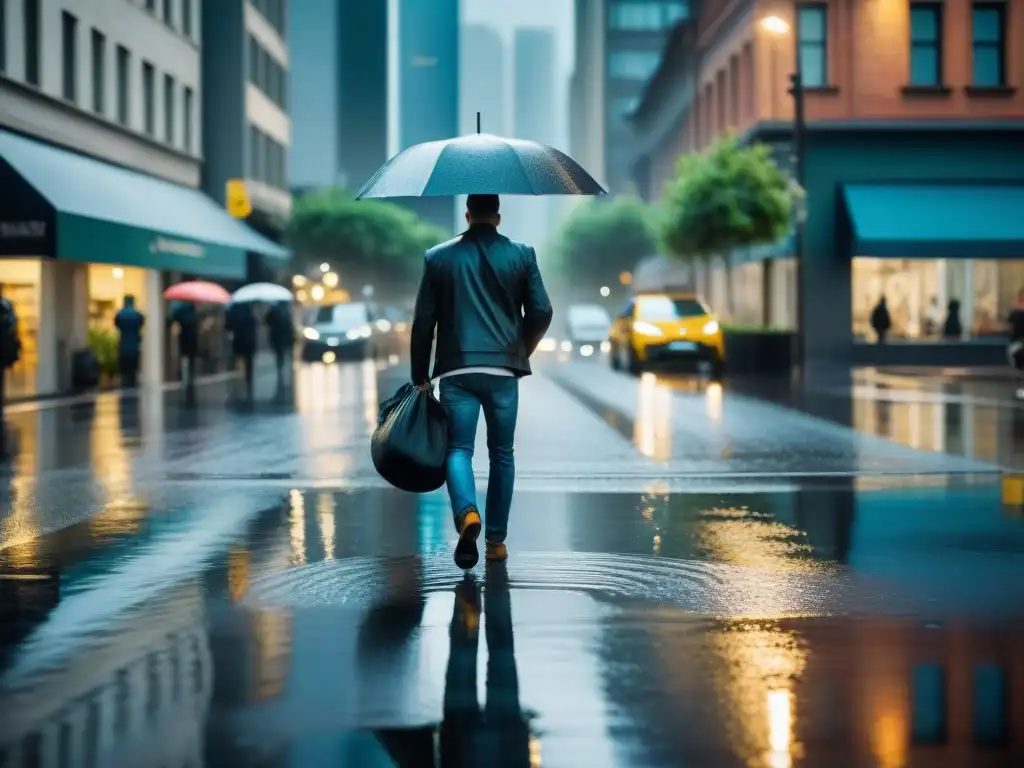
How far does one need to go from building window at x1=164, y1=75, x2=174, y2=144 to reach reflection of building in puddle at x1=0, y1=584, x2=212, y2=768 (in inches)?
1415

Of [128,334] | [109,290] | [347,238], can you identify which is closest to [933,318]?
[109,290]

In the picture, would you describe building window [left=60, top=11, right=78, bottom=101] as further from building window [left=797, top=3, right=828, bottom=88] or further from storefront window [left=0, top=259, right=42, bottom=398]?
building window [left=797, top=3, right=828, bottom=88]

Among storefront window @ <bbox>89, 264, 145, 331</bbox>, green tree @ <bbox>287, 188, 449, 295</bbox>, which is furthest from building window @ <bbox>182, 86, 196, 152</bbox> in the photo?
green tree @ <bbox>287, 188, 449, 295</bbox>

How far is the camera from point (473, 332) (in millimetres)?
8992

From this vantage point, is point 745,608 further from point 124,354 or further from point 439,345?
point 124,354

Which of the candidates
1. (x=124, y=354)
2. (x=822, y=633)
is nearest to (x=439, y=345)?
(x=822, y=633)

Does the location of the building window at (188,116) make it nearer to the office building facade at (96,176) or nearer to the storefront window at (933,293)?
the office building facade at (96,176)

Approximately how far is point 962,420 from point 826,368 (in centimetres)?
2064

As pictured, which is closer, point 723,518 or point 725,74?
point 723,518

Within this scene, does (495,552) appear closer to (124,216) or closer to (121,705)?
(121,705)

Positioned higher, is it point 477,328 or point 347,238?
point 347,238

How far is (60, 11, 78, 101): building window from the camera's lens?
33.2m

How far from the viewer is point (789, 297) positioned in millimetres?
49688

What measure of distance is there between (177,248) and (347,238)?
202ft
